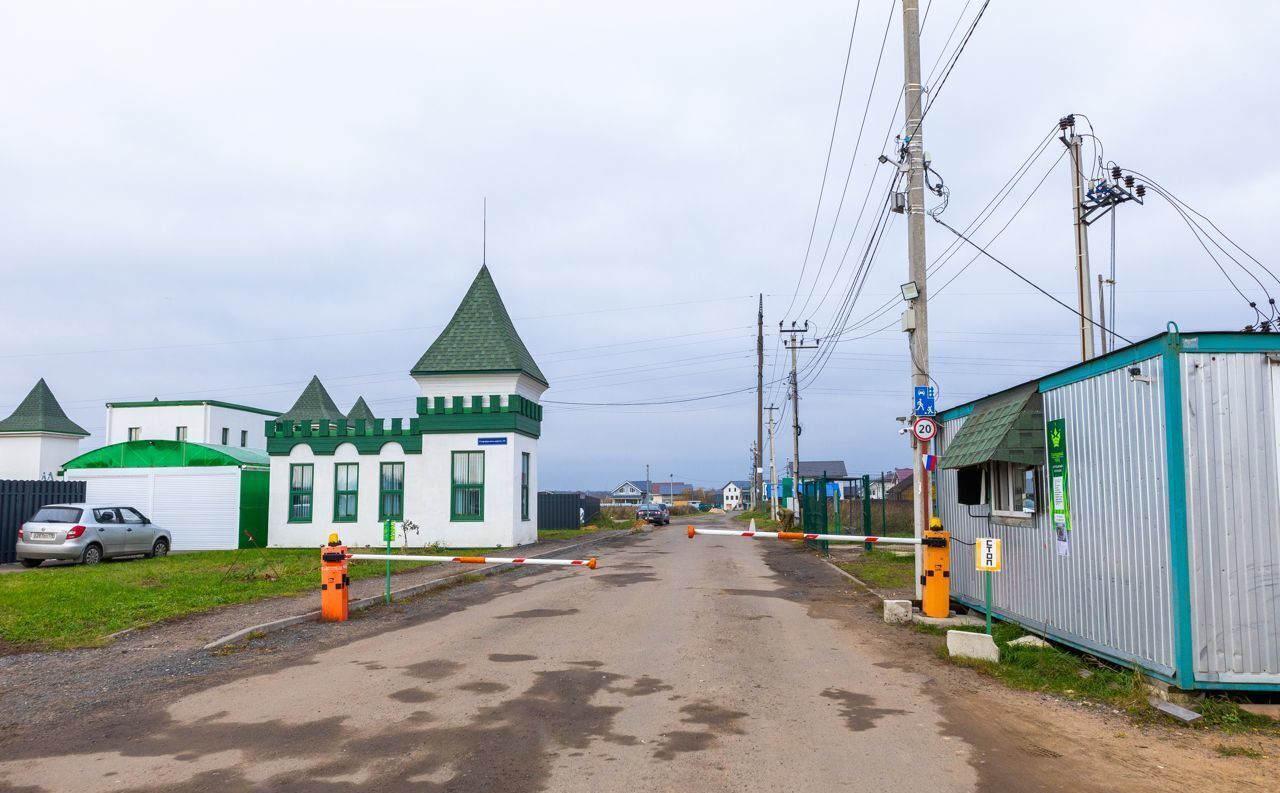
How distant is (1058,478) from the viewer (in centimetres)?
924

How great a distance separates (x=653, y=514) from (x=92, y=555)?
1401 inches

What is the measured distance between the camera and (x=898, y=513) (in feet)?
108

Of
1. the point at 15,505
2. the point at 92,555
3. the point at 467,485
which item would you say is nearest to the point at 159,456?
the point at 15,505

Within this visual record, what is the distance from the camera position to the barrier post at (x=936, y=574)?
11.5m

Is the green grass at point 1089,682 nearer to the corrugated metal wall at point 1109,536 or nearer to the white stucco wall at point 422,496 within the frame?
the corrugated metal wall at point 1109,536

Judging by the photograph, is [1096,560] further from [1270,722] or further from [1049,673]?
[1270,722]

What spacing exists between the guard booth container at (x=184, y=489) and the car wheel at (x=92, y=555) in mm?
6808

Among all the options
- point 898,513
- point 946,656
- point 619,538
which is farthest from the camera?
point 619,538

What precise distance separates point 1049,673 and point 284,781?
688 cm

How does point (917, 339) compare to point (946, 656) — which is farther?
point (917, 339)

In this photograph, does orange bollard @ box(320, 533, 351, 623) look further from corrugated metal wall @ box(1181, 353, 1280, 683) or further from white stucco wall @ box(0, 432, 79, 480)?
white stucco wall @ box(0, 432, 79, 480)

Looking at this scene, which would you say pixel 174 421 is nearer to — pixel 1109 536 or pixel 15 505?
pixel 15 505

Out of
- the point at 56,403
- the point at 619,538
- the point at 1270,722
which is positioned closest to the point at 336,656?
the point at 1270,722

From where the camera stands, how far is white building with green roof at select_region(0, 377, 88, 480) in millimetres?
43094
